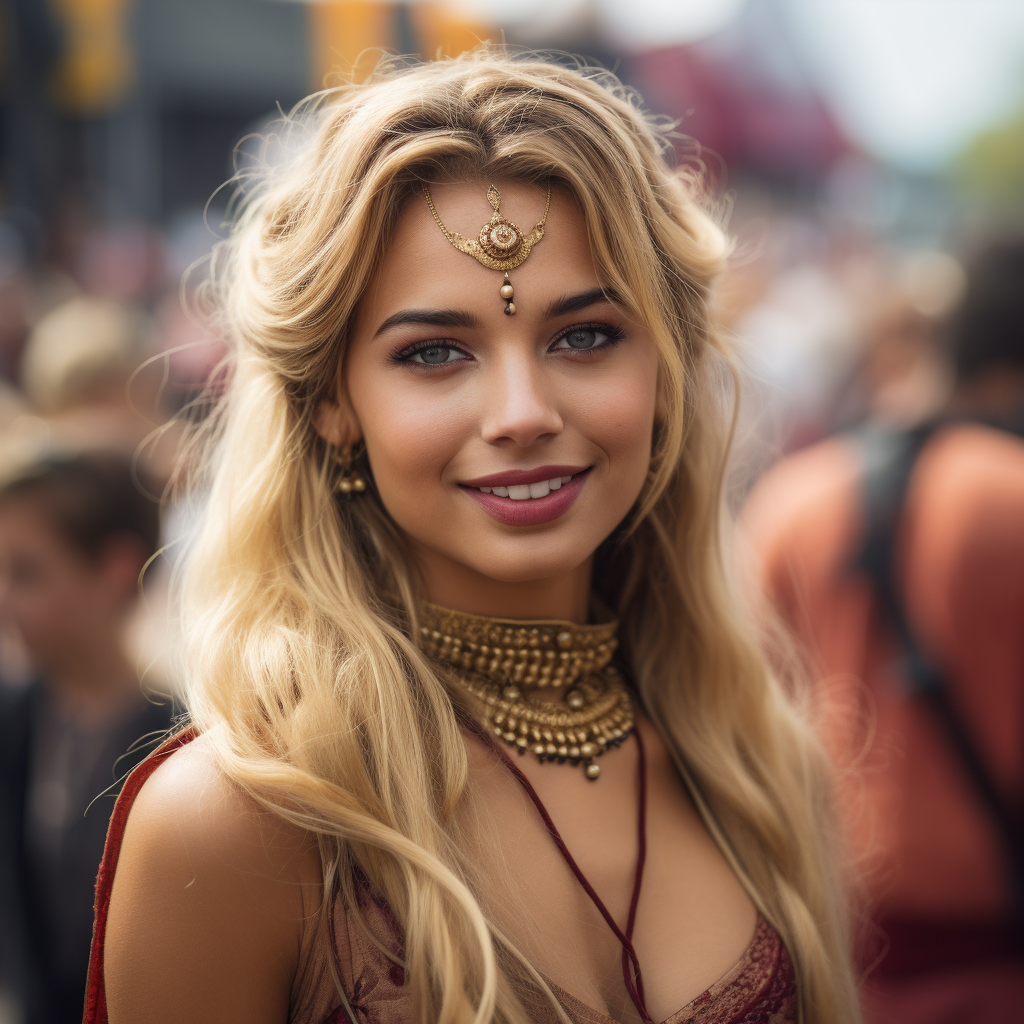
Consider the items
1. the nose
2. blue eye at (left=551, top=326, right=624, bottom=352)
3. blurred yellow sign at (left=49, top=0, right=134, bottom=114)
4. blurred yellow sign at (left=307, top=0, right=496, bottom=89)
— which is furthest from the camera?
blurred yellow sign at (left=49, top=0, right=134, bottom=114)

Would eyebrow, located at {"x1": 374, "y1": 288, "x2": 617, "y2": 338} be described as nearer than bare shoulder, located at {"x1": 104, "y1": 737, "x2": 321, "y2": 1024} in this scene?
No

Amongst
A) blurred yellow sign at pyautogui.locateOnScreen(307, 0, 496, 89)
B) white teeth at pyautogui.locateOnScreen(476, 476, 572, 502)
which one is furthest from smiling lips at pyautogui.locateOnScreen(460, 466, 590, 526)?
blurred yellow sign at pyautogui.locateOnScreen(307, 0, 496, 89)

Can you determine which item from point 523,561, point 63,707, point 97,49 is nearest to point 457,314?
point 523,561

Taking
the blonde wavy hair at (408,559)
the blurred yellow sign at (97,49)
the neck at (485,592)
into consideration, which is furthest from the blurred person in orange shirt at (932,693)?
the blurred yellow sign at (97,49)

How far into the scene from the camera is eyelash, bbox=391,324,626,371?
1.46 m

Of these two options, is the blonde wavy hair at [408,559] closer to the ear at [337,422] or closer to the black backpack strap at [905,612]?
the ear at [337,422]

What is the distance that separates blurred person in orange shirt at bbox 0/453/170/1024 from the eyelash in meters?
1.32

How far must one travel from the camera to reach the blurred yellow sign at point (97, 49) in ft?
25.2

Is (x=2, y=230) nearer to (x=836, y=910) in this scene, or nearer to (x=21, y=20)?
(x=21, y=20)

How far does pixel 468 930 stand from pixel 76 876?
1446mm

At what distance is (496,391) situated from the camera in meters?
1.43

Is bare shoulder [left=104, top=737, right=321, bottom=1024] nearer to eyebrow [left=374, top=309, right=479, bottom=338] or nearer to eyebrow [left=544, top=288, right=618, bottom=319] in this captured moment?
eyebrow [left=374, top=309, right=479, bottom=338]

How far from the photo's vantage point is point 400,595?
1.64 metres

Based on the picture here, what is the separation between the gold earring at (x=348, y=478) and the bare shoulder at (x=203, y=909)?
492 millimetres
